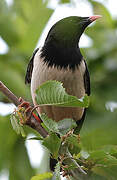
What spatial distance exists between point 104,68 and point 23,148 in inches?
43.7

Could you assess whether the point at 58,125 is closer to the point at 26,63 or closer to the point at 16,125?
the point at 16,125

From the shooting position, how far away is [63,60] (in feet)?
11.6

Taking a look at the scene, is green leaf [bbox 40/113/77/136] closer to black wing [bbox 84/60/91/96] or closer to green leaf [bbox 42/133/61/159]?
green leaf [bbox 42/133/61/159]

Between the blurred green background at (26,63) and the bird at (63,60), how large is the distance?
226 millimetres

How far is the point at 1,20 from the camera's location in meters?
3.94

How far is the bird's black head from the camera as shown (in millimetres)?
3549

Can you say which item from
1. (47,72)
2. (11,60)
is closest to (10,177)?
(47,72)

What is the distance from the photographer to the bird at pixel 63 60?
348cm

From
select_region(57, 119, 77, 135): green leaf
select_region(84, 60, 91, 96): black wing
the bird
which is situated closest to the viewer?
select_region(57, 119, 77, 135): green leaf

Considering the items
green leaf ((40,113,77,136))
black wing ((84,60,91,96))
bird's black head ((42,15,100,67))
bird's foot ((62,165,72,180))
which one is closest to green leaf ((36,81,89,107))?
green leaf ((40,113,77,136))

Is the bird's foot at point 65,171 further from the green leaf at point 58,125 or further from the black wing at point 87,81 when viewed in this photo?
the black wing at point 87,81

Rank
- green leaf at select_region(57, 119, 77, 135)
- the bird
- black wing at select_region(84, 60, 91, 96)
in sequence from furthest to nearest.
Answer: black wing at select_region(84, 60, 91, 96)
the bird
green leaf at select_region(57, 119, 77, 135)

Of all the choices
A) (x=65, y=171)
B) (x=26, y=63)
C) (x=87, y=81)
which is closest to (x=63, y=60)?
(x=87, y=81)

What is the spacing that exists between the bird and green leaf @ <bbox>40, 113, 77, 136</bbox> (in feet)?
3.73
